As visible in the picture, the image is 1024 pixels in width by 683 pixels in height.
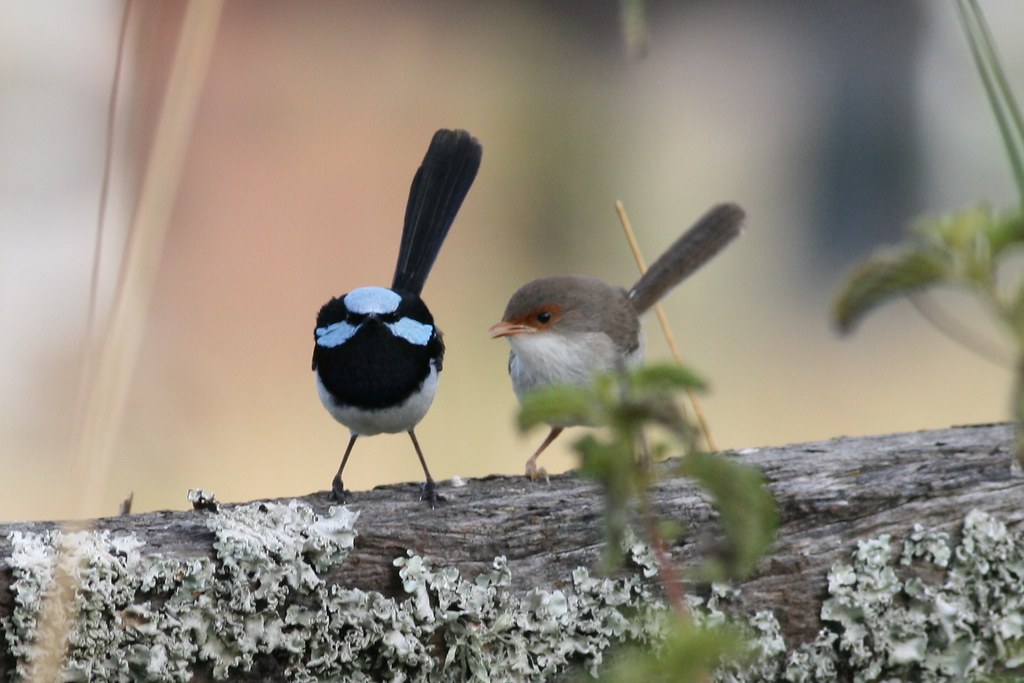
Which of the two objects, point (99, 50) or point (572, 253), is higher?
point (99, 50)

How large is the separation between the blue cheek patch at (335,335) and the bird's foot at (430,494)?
1.85 feet

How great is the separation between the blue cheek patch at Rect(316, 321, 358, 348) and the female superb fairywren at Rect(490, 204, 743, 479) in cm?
49

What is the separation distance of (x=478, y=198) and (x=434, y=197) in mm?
3049

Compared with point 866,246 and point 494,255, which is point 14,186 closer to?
point 494,255

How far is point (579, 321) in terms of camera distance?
3.07m

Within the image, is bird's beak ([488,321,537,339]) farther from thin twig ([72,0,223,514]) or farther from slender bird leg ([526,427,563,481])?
thin twig ([72,0,223,514])

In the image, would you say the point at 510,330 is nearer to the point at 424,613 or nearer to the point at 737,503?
the point at 424,613

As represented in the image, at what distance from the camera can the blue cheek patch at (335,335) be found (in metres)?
2.60

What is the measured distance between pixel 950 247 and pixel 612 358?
2.10 meters

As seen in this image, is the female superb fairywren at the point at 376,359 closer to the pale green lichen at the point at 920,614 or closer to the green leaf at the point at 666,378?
the pale green lichen at the point at 920,614

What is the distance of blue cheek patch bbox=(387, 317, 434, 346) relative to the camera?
8.53 feet

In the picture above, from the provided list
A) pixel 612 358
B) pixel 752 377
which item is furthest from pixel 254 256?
pixel 612 358

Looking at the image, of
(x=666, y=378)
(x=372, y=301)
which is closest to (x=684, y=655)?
(x=666, y=378)

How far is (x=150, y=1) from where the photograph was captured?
56.7 inches
